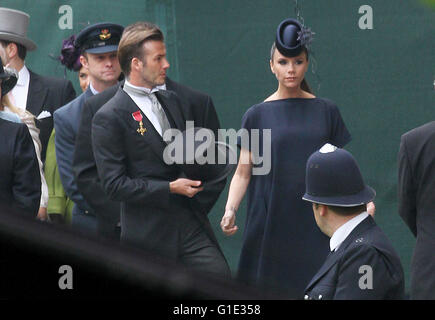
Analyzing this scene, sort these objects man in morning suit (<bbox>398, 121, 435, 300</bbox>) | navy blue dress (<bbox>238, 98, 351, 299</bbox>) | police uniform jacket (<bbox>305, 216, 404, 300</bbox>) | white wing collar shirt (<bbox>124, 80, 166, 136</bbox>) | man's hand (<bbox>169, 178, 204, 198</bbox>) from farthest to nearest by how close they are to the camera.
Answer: navy blue dress (<bbox>238, 98, 351, 299</bbox>) < white wing collar shirt (<bbox>124, 80, 166, 136</bbox>) < man's hand (<bbox>169, 178, 204, 198</bbox>) < man in morning suit (<bbox>398, 121, 435, 300</bbox>) < police uniform jacket (<bbox>305, 216, 404, 300</bbox>)

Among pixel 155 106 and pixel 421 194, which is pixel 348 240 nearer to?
pixel 421 194

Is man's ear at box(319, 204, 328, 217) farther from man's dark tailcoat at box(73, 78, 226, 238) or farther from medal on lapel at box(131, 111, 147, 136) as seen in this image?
man's dark tailcoat at box(73, 78, 226, 238)

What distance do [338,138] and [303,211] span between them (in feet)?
1.25

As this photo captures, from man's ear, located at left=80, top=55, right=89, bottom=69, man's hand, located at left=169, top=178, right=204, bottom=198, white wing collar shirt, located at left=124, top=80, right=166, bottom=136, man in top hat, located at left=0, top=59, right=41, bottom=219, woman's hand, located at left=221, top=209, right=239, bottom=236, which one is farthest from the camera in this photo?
man's ear, located at left=80, top=55, right=89, bottom=69

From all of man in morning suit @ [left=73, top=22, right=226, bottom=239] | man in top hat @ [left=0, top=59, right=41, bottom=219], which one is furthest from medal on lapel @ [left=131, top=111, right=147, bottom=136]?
man in top hat @ [left=0, top=59, right=41, bottom=219]

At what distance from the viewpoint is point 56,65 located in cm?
518

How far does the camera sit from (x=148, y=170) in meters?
3.89

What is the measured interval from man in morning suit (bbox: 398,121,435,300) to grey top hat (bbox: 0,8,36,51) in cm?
230

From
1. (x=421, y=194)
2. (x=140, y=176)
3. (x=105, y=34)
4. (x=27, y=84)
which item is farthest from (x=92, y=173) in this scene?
(x=421, y=194)

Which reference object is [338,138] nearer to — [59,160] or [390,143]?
[390,143]

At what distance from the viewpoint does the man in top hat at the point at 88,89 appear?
4.68m

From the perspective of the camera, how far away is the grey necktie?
3.92m

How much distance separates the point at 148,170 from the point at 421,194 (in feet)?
3.62

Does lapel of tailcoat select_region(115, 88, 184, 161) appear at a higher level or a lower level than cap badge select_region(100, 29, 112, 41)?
lower
